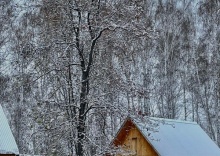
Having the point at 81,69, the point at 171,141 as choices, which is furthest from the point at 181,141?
the point at 81,69

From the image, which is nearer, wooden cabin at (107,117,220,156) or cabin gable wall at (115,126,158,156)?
wooden cabin at (107,117,220,156)

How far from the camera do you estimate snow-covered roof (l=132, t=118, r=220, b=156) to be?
58.9ft

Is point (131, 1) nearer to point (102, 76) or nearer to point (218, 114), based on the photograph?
point (102, 76)

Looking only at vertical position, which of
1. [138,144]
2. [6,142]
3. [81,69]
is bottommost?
[138,144]

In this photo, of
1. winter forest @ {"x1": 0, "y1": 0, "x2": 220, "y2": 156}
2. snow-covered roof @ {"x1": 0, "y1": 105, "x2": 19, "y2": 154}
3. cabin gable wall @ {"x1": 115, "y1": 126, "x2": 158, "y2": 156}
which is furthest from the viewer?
cabin gable wall @ {"x1": 115, "y1": 126, "x2": 158, "y2": 156}

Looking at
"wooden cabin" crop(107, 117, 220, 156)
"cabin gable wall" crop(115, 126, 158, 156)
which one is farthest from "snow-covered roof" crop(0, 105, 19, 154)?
"cabin gable wall" crop(115, 126, 158, 156)

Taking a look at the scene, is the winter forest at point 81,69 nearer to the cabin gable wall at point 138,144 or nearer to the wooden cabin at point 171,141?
the wooden cabin at point 171,141

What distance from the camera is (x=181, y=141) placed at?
63.2 ft

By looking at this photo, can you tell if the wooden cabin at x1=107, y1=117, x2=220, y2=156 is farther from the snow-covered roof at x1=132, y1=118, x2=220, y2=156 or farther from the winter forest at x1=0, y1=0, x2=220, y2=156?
the winter forest at x1=0, y1=0, x2=220, y2=156

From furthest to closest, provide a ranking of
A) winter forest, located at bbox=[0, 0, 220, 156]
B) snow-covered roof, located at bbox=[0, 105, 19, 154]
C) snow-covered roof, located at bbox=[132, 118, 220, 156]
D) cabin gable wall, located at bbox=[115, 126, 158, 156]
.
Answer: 1. cabin gable wall, located at bbox=[115, 126, 158, 156]
2. snow-covered roof, located at bbox=[132, 118, 220, 156]
3. snow-covered roof, located at bbox=[0, 105, 19, 154]
4. winter forest, located at bbox=[0, 0, 220, 156]

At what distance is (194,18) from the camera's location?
2570cm

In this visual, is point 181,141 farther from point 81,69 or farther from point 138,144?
point 81,69

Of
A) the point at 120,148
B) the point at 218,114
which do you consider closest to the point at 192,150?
the point at 218,114

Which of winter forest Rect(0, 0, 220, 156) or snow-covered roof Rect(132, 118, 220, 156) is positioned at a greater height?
winter forest Rect(0, 0, 220, 156)
